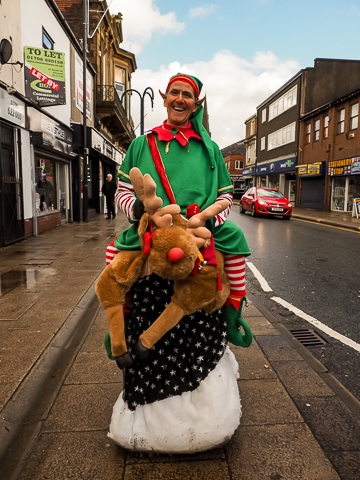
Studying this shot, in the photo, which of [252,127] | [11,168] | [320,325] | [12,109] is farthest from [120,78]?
[320,325]

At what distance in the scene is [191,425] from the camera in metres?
1.97

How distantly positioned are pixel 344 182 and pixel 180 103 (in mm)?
22528

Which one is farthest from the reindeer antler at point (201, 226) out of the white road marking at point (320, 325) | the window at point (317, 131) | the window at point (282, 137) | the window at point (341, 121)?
the window at point (282, 137)

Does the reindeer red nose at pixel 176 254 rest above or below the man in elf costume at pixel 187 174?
below

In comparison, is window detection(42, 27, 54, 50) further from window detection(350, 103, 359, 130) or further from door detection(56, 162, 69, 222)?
window detection(350, 103, 359, 130)

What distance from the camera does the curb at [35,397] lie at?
217 cm

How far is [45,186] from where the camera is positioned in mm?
12289

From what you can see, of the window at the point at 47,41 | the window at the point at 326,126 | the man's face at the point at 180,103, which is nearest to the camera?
the man's face at the point at 180,103

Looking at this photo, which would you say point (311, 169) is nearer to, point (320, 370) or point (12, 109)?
point (12, 109)

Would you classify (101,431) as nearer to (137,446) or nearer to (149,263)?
(137,446)

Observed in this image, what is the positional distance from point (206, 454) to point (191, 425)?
26 cm

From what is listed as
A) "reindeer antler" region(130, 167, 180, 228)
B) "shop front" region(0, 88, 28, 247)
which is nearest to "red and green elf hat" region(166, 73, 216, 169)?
"reindeer antler" region(130, 167, 180, 228)

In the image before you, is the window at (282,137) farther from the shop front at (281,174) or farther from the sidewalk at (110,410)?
the sidewalk at (110,410)

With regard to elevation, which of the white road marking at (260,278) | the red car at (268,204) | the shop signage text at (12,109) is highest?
the shop signage text at (12,109)
